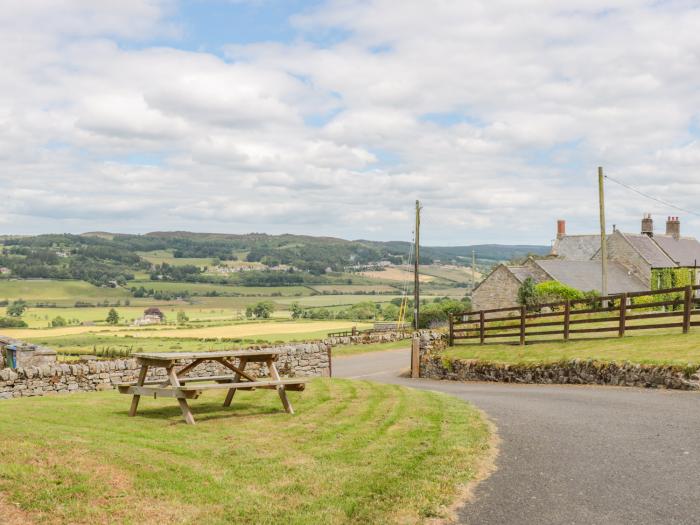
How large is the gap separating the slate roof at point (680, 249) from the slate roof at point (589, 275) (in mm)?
5605

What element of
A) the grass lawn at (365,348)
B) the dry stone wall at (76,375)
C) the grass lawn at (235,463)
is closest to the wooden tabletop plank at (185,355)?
the grass lawn at (235,463)

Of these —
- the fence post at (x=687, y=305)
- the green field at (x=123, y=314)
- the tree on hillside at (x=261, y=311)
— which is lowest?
the green field at (x=123, y=314)

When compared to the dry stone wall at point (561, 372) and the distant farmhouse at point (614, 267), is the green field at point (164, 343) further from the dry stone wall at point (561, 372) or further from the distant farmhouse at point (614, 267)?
the dry stone wall at point (561, 372)

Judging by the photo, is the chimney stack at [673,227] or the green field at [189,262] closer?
the chimney stack at [673,227]

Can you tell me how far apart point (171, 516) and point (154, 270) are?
557 ft

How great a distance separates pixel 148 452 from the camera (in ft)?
29.5

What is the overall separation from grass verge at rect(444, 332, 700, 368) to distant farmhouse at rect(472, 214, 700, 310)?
25.1 m

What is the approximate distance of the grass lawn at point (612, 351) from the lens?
1797cm

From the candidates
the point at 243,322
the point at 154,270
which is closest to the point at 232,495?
the point at 243,322

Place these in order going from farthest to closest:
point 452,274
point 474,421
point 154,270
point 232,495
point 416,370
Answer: point 452,274, point 154,270, point 416,370, point 474,421, point 232,495

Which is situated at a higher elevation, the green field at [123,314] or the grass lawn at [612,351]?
the grass lawn at [612,351]

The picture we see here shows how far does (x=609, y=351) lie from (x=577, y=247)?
48.9 metres

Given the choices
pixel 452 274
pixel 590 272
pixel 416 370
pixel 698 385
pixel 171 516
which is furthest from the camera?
pixel 452 274

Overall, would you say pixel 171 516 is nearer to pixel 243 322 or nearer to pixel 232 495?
pixel 232 495
